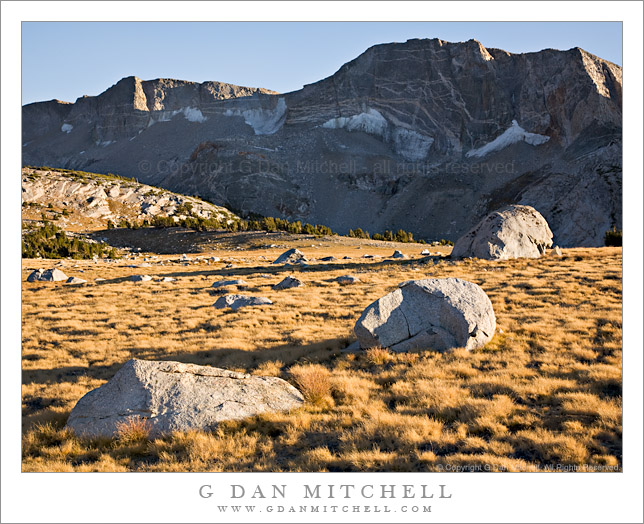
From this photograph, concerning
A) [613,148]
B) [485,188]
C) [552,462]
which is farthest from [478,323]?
[485,188]

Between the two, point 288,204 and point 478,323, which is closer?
point 478,323

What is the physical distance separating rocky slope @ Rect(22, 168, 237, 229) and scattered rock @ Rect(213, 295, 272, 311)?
79234 mm

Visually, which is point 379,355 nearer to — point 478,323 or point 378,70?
point 478,323

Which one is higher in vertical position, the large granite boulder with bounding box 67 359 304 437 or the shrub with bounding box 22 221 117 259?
the shrub with bounding box 22 221 117 259

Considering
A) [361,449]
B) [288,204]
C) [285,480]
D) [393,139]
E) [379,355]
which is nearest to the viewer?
[285,480]

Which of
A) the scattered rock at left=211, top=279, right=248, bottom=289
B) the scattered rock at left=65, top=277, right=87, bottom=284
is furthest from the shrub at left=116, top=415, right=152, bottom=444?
the scattered rock at left=65, top=277, right=87, bottom=284

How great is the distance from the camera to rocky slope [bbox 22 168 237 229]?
93.3 meters

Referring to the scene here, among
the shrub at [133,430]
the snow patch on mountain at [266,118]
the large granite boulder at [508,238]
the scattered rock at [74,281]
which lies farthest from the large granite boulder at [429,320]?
the snow patch on mountain at [266,118]

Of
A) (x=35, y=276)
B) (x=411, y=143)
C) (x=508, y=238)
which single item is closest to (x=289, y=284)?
(x=508, y=238)

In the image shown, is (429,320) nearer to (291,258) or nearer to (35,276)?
(35,276)

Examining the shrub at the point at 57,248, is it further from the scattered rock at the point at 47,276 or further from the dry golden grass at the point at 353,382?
the dry golden grass at the point at 353,382

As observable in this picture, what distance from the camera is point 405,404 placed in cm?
881

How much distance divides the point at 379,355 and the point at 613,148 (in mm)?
106196

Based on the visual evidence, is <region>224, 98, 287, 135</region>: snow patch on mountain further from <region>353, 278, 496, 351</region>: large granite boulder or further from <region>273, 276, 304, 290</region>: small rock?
<region>353, 278, 496, 351</region>: large granite boulder
